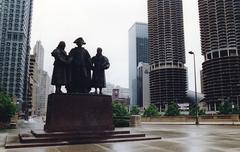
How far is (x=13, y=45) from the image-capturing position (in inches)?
5714

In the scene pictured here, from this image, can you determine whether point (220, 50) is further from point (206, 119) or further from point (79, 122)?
point (79, 122)

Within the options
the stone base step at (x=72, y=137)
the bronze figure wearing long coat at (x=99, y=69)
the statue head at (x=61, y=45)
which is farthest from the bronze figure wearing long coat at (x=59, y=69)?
the stone base step at (x=72, y=137)

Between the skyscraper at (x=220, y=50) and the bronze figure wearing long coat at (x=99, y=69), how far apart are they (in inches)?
5560

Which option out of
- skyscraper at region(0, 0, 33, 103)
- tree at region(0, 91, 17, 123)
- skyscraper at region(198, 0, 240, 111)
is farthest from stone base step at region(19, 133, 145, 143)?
skyscraper at region(198, 0, 240, 111)

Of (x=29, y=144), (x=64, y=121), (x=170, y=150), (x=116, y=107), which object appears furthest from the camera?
(x=116, y=107)

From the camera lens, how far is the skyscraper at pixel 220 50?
151375mm

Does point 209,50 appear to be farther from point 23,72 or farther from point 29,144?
point 29,144

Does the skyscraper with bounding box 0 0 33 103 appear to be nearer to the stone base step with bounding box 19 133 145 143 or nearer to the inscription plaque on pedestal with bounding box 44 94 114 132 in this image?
the inscription plaque on pedestal with bounding box 44 94 114 132

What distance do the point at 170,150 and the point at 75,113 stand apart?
6.36 meters

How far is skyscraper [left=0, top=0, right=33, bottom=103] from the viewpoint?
141375 mm

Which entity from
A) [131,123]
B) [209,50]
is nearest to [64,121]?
[131,123]

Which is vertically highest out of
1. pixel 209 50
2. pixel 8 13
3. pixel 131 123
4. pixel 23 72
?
pixel 8 13

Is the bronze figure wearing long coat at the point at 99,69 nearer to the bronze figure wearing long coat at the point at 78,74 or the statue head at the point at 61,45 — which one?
the bronze figure wearing long coat at the point at 78,74

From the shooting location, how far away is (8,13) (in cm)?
14738
